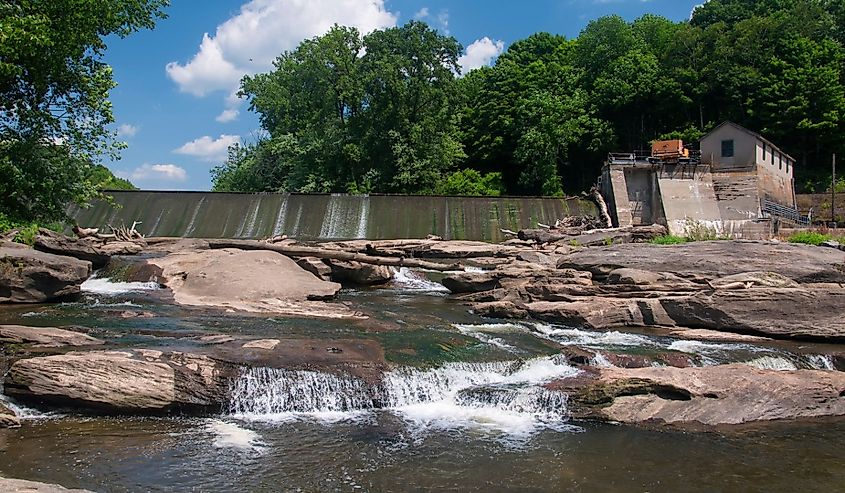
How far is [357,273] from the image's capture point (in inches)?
858

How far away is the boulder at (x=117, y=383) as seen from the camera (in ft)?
29.9

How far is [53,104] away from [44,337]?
7.27m

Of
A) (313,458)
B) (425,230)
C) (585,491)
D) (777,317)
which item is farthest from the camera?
(425,230)

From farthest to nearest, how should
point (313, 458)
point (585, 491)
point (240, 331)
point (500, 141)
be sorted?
point (500, 141) < point (240, 331) < point (313, 458) < point (585, 491)

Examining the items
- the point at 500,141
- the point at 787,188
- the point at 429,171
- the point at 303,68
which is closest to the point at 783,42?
the point at 787,188

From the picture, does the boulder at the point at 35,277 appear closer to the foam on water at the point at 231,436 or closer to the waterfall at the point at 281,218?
the foam on water at the point at 231,436

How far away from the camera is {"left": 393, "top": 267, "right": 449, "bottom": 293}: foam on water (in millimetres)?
22703

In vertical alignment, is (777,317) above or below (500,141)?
below

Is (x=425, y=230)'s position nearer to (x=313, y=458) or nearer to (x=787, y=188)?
(x=787, y=188)

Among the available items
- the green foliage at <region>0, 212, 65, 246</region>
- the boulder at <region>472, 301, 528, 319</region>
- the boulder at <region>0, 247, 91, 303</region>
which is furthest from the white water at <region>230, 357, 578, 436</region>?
the green foliage at <region>0, 212, 65, 246</region>

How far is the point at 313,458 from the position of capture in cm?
801

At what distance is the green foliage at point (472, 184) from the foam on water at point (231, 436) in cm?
3775

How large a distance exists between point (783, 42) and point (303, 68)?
110 feet

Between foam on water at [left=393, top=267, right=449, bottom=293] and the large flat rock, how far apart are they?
16.1ft
